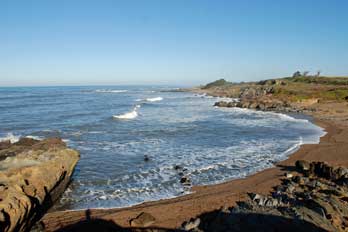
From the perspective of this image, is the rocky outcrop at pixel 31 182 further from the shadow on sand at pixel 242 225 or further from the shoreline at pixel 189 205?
the shadow on sand at pixel 242 225

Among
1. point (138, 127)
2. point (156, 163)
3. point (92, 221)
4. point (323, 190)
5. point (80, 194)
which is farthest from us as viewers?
point (138, 127)

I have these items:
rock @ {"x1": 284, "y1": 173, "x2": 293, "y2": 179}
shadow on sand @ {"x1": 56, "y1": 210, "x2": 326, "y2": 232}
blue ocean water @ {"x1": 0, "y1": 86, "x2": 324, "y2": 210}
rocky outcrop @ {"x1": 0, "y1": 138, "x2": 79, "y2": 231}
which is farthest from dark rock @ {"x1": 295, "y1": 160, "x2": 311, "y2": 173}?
rocky outcrop @ {"x1": 0, "y1": 138, "x2": 79, "y2": 231}

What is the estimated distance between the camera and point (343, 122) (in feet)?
120

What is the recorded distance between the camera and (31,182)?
1138 cm

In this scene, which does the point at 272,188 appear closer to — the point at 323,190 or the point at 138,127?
the point at 323,190

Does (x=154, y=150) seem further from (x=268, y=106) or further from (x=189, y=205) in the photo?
(x=268, y=106)

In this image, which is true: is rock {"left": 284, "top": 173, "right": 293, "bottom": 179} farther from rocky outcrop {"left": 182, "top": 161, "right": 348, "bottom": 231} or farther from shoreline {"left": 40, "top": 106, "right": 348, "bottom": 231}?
rocky outcrop {"left": 182, "top": 161, "right": 348, "bottom": 231}

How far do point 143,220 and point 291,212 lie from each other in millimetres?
5003

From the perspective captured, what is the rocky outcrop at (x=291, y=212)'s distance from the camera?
9.22 metres

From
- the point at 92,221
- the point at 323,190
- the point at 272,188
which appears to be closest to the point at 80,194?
the point at 92,221

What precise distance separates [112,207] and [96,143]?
13206mm

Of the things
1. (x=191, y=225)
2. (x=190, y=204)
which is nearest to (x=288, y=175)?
(x=190, y=204)

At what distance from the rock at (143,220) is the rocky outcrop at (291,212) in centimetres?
141

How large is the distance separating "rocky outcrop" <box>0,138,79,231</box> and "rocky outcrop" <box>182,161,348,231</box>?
5.06m
